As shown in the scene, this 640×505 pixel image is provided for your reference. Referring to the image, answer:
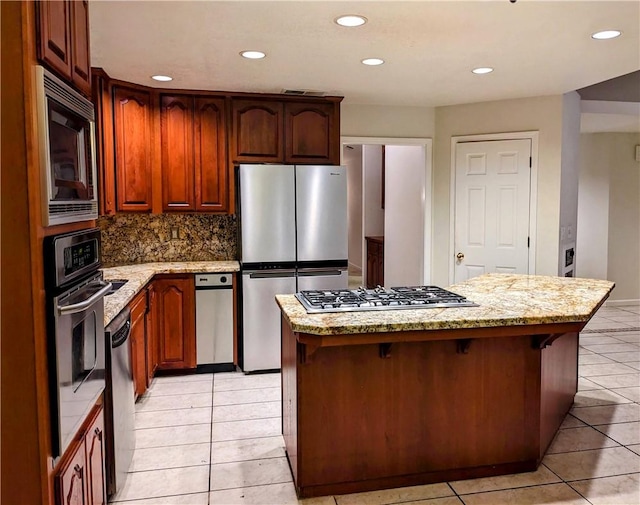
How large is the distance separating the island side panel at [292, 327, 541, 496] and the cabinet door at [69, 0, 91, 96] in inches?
57.0

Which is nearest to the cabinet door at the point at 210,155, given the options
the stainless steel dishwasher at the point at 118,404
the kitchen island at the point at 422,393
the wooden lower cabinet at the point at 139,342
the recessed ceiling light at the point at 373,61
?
the wooden lower cabinet at the point at 139,342

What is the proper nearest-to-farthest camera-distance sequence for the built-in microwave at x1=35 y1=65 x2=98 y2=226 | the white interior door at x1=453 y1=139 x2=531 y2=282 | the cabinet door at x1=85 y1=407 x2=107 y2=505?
the built-in microwave at x1=35 y1=65 x2=98 y2=226
the cabinet door at x1=85 y1=407 x2=107 y2=505
the white interior door at x1=453 y1=139 x2=531 y2=282

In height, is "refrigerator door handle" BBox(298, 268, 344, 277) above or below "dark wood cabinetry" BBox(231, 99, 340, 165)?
below

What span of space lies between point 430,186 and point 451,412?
118 inches

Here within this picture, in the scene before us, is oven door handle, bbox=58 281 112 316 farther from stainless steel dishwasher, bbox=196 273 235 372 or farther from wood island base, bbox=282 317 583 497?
stainless steel dishwasher, bbox=196 273 235 372

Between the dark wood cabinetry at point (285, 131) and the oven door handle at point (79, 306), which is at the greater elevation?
the dark wood cabinetry at point (285, 131)

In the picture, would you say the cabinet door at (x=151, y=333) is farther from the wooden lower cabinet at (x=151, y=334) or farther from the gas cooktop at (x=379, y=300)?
the gas cooktop at (x=379, y=300)

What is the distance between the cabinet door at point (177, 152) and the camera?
435cm

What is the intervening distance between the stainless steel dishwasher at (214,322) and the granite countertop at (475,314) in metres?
1.57

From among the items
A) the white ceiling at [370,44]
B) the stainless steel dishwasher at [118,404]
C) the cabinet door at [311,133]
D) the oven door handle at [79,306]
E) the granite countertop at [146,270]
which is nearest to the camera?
the oven door handle at [79,306]

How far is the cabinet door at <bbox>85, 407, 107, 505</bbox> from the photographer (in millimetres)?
1950

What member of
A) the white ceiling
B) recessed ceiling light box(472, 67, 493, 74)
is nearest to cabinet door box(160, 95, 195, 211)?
the white ceiling

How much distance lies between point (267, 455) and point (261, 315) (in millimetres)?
1526

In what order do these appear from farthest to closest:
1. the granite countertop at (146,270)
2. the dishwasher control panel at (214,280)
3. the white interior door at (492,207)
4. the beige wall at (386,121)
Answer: the beige wall at (386,121)
the white interior door at (492,207)
the dishwasher control panel at (214,280)
the granite countertop at (146,270)
